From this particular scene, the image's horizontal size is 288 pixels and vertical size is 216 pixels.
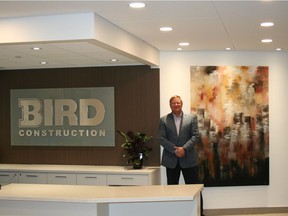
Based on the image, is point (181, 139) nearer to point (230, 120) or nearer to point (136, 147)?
point (136, 147)

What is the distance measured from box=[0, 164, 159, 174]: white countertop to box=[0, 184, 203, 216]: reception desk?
245 centimetres

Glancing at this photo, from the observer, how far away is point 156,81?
7445 mm

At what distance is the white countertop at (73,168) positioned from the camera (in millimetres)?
6988

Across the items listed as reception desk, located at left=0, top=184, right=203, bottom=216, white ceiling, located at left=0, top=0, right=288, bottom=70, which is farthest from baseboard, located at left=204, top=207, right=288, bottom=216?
reception desk, located at left=0, top=184, right=203, bottom=216

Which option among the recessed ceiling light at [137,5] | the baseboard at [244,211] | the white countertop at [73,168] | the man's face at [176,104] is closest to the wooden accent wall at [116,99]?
the white countertop at [73,168]

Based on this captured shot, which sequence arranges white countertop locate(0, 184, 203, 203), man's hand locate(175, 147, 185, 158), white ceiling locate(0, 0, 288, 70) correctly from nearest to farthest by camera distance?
white countertop locate(0, 184, 203, 203)
white ceiling locate(0, 0, 288, 70)
man's hand locate(175, 147, 185, 158)

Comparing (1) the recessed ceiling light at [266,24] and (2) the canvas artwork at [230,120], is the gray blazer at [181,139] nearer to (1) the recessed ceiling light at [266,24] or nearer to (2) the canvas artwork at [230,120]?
(2) the canvas artwork at [230,120]

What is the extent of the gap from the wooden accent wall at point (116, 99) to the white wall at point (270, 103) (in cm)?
25

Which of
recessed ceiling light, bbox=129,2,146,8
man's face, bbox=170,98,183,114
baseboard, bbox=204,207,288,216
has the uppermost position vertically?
recessed ceiling light, bbox=129,2,146,8

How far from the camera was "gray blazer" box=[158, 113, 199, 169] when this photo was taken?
259 inches

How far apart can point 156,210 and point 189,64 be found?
3.56 m

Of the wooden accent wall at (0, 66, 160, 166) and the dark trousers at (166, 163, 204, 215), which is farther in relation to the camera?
the wooden accent wall at (0, 66, 160, 166)

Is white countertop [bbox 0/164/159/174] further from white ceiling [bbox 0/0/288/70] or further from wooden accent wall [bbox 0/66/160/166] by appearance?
white ceiling [bbox 0/0/288/70]

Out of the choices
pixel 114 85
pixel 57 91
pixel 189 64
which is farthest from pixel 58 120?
pixel 189 64
